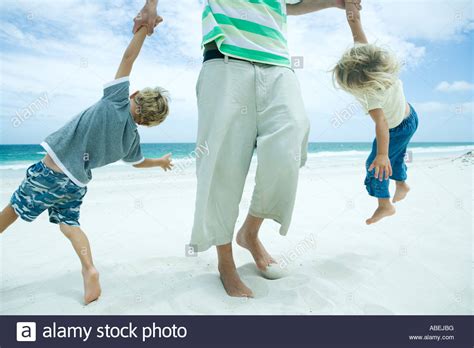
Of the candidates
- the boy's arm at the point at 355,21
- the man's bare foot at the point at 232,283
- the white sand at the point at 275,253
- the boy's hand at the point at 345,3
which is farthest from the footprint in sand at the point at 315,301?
the boy's hand at the point at 345,3

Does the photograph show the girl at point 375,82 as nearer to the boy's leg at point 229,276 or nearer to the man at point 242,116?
the man at point 242,116

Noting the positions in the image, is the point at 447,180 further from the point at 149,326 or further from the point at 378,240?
the point at 149,326

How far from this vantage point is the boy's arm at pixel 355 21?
1.87m

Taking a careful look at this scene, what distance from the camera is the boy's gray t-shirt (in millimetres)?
1706

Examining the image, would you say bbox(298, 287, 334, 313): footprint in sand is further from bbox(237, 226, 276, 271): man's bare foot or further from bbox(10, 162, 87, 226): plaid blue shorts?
bbox(10, 162, 87, 226): plaid blue shorts

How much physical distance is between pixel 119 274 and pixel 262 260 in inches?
30.5

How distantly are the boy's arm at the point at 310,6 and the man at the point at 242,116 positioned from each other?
27 centimetres

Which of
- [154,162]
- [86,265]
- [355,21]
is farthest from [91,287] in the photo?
[355,21]

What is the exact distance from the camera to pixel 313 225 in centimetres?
292

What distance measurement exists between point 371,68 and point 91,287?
1796 mm

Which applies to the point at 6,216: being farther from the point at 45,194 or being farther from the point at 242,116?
the point at 242,116

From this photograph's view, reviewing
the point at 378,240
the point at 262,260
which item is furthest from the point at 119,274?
the point at 378,240

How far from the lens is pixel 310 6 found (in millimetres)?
1938

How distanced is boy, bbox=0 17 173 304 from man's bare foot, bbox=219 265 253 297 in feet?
Answer: 1.91
